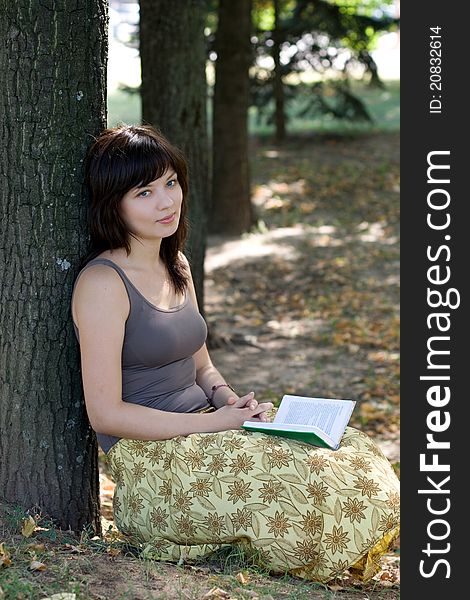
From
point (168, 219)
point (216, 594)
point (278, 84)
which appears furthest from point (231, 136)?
point (216, 594)

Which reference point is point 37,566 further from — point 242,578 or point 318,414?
point 318,414

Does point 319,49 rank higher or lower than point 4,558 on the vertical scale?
higher

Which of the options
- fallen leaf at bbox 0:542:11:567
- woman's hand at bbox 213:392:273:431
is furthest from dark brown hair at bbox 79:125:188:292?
fallen leaf at bbox 0:542:11:567

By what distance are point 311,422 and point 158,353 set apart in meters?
0.65

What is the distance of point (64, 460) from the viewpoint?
155 inches

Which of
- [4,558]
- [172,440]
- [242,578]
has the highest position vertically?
[172,440]

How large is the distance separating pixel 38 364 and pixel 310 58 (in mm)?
13638

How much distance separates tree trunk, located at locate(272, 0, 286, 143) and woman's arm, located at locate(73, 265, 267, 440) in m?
13.3

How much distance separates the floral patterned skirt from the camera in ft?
11.5

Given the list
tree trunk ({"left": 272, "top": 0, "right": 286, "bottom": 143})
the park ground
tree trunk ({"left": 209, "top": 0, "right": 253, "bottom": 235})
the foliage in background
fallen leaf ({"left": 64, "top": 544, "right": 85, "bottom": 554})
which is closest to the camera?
the park ground

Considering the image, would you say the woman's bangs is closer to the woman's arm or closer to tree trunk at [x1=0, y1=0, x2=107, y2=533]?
tree trunk at [x1=0, y1=0, x2=107, y2=533]

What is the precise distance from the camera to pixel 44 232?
148 inches

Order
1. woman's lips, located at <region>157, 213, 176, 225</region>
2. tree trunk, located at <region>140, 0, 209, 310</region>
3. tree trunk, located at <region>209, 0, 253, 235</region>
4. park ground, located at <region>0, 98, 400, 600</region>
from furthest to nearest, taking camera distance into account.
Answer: tree trunk, located at <region>209, 0, 253, 235</region>, tree trunk, located at <region>140, 0, 209, 310</region>, woman's lips, located at <region>157, 213, 176, 225</region>, park ground, located at <region>0, 98, 400, 600</region>

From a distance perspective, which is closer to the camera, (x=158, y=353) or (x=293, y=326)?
(x=158, y=353)
